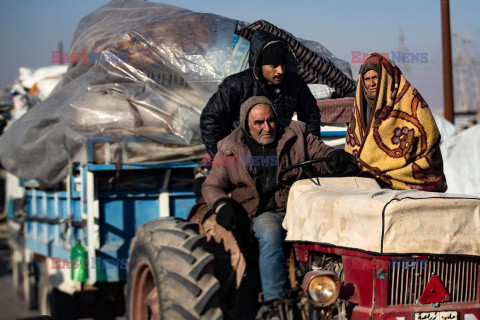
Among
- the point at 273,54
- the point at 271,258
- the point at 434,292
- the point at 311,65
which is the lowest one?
the point at 434,292

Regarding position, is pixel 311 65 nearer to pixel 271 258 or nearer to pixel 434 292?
pixel 271 258

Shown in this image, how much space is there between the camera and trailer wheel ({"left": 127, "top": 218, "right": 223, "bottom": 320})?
4.10 metres

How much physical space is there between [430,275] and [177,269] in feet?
5.03

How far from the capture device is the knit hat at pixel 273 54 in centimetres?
581

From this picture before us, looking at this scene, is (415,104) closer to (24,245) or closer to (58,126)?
(58,126)

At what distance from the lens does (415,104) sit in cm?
528

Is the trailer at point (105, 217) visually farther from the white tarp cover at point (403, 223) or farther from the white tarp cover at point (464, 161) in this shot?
the white tarp cover at point (464, 161)

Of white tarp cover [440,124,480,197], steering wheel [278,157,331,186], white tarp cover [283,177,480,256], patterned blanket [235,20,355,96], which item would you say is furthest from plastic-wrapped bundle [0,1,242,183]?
white tarp cover [440,124,480,197]

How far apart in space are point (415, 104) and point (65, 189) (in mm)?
4163

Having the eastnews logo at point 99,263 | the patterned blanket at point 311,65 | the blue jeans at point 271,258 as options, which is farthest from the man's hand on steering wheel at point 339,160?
the patterned blanket at point 311,65

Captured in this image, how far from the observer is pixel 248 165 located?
462 centimetres

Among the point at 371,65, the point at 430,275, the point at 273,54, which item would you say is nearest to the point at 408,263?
the point at 430,275

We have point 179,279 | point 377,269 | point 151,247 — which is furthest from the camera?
point 151,247

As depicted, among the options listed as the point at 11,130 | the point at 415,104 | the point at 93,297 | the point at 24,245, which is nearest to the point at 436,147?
the point at 415,104
